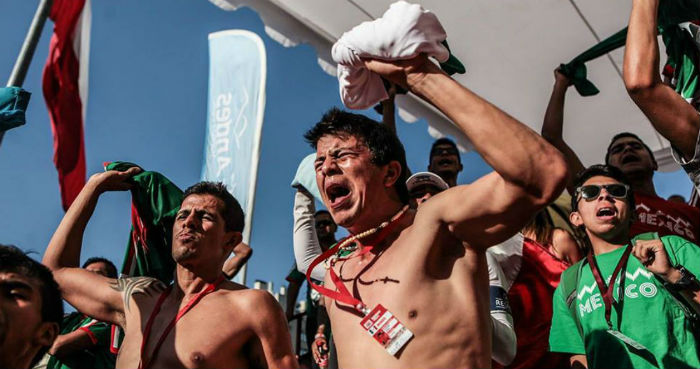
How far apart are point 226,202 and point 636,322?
186cm

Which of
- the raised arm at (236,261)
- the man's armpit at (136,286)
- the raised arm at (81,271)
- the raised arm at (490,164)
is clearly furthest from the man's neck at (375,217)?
→ the raised arm at (236,261)

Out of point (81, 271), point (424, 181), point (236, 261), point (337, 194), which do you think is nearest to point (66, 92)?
point (236, 261)

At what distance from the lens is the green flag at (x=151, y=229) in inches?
133

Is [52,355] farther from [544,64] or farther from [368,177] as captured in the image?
[544,64]

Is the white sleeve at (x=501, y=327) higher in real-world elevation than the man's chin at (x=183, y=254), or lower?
higher

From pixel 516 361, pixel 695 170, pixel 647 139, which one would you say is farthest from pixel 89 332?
pixel 647 139

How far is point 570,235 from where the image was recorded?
391 cm

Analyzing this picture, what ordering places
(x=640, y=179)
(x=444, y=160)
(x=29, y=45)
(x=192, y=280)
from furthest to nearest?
(x=29, y=45)
(x=444, y=160)
(x=640, y=179)
(x=192, y=280)

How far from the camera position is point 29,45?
4734 millimetres

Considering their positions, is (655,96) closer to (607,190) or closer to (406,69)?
(406,69)

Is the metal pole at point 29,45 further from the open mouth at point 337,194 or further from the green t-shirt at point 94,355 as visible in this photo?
the open mouth at point 337,194

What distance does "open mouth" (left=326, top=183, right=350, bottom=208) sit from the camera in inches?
86.6

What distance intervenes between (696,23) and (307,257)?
221 centimetres

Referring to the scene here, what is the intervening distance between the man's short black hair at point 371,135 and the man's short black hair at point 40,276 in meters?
1.03
